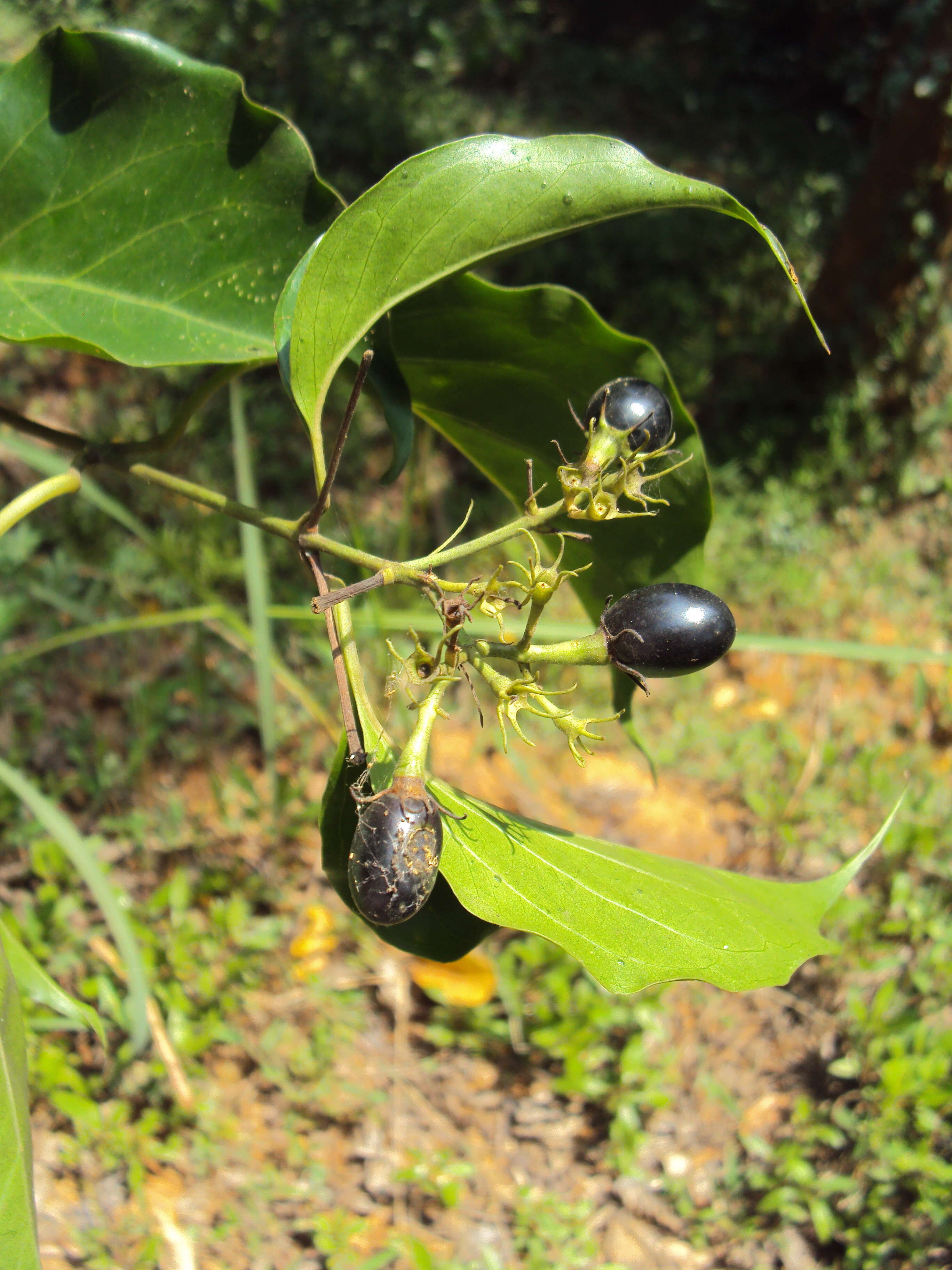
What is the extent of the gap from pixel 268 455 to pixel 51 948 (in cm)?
206

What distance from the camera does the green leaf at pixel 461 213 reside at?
85cm

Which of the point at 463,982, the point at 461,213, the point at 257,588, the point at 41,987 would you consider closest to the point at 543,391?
the point at 461,213

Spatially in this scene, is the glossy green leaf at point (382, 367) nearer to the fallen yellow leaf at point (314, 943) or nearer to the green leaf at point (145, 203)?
the green leaf at point (145, 203)

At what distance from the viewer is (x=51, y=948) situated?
7.84 ft

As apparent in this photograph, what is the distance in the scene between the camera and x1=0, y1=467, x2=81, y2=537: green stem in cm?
102

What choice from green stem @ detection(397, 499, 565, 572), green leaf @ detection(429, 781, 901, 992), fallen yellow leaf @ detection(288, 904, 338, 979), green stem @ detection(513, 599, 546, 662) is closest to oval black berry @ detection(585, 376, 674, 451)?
green stem @ detection(397, 499, 565, 572)

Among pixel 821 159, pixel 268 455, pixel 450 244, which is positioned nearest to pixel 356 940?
pixel 268 455

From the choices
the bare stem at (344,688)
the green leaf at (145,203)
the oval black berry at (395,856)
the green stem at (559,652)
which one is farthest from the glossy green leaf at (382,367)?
the oval black berry at (395,856)

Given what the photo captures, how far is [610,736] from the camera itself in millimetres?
3529

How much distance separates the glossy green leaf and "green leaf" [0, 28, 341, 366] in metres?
0.06

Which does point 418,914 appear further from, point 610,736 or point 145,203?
point 610,736

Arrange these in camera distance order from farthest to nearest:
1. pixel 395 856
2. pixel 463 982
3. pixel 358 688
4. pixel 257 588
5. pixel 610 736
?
1. pixel 610 736
2. pixel 463 982
3. pixel 257 588
4. pixel 358 688
5. pixel 395 856

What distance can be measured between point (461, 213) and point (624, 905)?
680 millimetres

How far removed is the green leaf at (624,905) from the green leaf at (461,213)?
0.52 m
